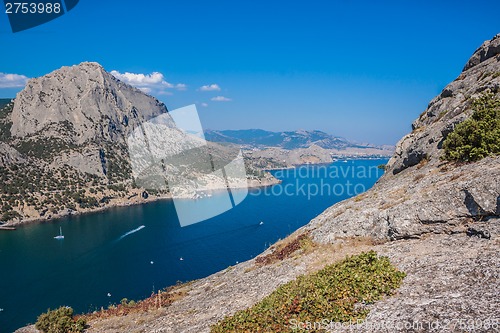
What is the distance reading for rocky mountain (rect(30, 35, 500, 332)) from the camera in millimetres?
9055

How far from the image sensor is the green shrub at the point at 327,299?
10.1 m

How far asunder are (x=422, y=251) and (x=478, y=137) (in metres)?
8.16

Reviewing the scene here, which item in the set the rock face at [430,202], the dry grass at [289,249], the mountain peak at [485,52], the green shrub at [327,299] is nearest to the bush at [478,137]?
the rock face at [430,202]

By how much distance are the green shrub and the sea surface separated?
226ft

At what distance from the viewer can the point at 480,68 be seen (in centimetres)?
3225

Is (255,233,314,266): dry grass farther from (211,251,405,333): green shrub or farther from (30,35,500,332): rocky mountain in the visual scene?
(211,251,405,333): green shrub

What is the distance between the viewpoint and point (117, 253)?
103250 mm

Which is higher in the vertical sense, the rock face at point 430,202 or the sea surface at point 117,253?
the rock face at point 430,202

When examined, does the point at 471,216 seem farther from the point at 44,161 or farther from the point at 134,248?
the point at 44,161

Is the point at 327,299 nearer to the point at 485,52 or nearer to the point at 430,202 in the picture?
the point at 430,202

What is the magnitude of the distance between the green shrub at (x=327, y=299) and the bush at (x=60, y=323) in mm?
12717

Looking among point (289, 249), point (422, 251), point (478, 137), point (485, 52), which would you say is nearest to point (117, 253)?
point (289, 249)

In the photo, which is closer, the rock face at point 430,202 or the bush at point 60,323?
the rock face at point 430,202

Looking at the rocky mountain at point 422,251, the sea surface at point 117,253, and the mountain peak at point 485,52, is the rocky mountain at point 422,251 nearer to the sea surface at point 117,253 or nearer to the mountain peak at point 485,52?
the mountain peak at point 485,52
